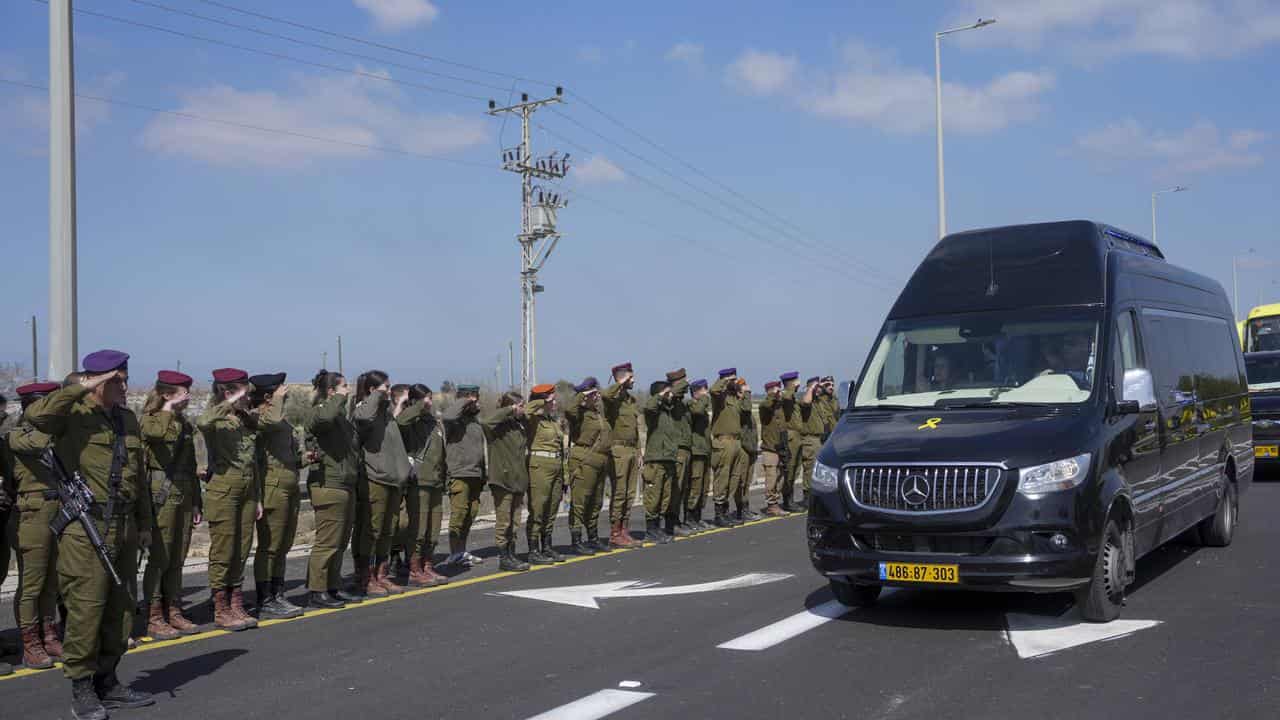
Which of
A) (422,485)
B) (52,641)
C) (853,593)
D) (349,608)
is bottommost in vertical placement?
(349,608)

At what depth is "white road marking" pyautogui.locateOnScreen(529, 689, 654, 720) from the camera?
18.8 feet

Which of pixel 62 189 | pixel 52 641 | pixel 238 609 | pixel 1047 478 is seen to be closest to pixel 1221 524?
pixel 1047 478

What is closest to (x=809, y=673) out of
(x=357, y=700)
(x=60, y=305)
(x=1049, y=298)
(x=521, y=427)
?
(x=357, y=700)

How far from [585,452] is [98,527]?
21.3 feet

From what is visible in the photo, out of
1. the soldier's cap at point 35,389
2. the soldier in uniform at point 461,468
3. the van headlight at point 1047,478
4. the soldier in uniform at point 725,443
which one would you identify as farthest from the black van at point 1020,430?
the soldier in uniform at point 725,443

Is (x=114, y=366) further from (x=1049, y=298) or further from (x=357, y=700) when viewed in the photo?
(x=1049, y=298)

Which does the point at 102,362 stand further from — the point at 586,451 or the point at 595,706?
the point at 586,451

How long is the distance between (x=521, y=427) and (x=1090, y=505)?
6145 millimetres

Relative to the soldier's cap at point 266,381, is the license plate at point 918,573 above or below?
below

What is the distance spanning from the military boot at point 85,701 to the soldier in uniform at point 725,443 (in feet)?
31.7

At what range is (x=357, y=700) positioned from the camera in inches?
243

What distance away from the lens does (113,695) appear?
621 cm

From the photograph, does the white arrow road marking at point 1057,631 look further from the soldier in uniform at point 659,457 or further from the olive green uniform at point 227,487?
the soldier in uniform at point 659,457

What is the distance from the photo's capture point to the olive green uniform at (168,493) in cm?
812
